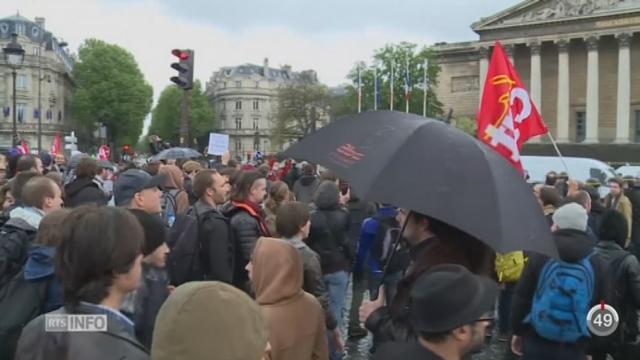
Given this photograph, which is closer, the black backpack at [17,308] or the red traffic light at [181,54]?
the black backpack at [17,308]

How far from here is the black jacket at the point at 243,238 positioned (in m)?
5.66

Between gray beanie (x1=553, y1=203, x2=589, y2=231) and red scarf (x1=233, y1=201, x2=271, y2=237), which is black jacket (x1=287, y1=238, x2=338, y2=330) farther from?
gray beanie (x1=553, y1=203, x2=589, y2=231)

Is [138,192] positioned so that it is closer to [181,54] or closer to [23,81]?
[181,54]

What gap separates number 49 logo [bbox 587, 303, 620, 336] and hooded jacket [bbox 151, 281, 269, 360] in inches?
132

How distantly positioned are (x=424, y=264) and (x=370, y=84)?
186 feet

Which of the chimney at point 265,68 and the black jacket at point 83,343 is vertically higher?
the chimney at point 265,68

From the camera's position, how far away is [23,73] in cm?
8181

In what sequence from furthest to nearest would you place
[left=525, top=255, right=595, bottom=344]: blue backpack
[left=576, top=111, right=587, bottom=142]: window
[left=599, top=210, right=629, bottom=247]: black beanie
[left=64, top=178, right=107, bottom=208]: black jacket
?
[left=576, top=111, right=587, bottom=142]: window
[left=64, top=178, right=107, bottom=208]: black jacket
[left=599, top=210, right=629, bottom=247]: black beanie
[left=525, top=255, right=595, bottom=344]: blue backpack

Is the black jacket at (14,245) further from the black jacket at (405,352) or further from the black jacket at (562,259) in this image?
the black jacket at (562,259)

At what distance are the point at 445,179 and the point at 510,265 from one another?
384 cm

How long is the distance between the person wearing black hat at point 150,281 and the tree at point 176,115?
88743mm

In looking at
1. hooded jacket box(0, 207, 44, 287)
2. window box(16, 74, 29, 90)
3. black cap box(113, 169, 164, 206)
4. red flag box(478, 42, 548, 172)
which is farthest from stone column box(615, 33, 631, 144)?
window box(16, 74, 29, 90)

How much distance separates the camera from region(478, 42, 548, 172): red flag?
5648 mm

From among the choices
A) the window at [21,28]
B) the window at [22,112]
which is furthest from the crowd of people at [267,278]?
the window at [21,28]
